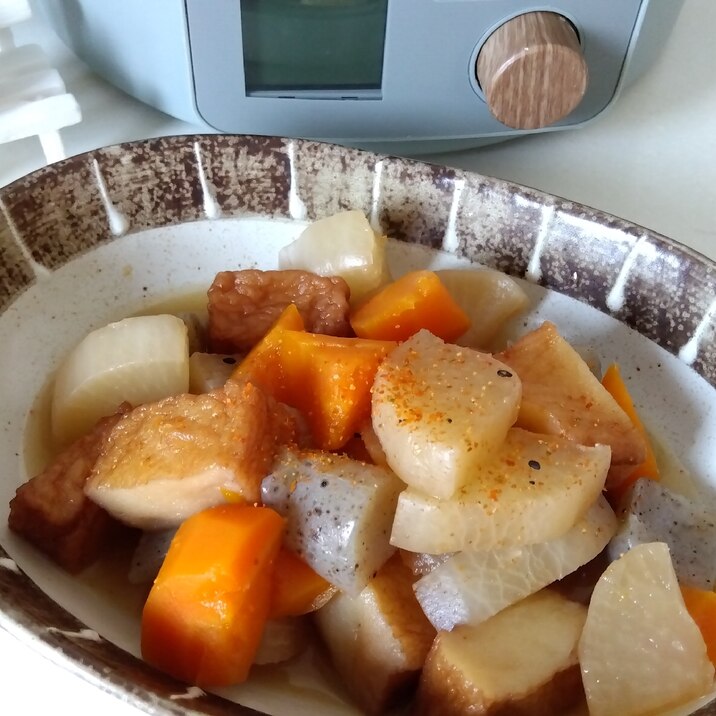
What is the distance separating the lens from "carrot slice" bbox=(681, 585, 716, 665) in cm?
60

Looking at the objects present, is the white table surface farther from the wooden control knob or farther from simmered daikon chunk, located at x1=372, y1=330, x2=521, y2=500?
simmered daikon chunk, located at x1=372, y1=330, x2=521, y2=500

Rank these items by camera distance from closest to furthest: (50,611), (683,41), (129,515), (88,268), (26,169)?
1. (50,611)
2. (129,515)
3. (88,268)
4. (26,169)
5. (683,41)

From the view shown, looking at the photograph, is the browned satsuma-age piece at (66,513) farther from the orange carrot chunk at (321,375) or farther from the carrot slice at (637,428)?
the carrot slice at (637,428)

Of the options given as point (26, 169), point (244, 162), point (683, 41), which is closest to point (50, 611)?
point (244, 162)

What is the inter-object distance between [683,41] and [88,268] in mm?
991

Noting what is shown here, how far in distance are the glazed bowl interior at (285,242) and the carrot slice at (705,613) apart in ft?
0.44

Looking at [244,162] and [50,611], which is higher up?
[244,162]

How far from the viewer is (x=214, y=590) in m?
0.56

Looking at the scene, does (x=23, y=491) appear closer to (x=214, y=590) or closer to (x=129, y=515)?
(x=129, y=515)

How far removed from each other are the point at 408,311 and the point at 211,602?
0.33 m

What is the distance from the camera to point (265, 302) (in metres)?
0.78

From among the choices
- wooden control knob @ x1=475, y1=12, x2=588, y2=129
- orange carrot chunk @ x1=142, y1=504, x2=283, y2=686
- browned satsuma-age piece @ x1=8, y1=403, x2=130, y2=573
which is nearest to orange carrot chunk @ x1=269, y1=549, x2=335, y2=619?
orange carrot chunk @ x1=142, y1=504, x2=283, y2=686

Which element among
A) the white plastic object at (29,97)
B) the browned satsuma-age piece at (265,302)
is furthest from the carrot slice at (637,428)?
the white plastic object at (29,97)

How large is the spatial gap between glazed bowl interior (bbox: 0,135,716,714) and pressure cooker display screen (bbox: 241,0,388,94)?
12cm
